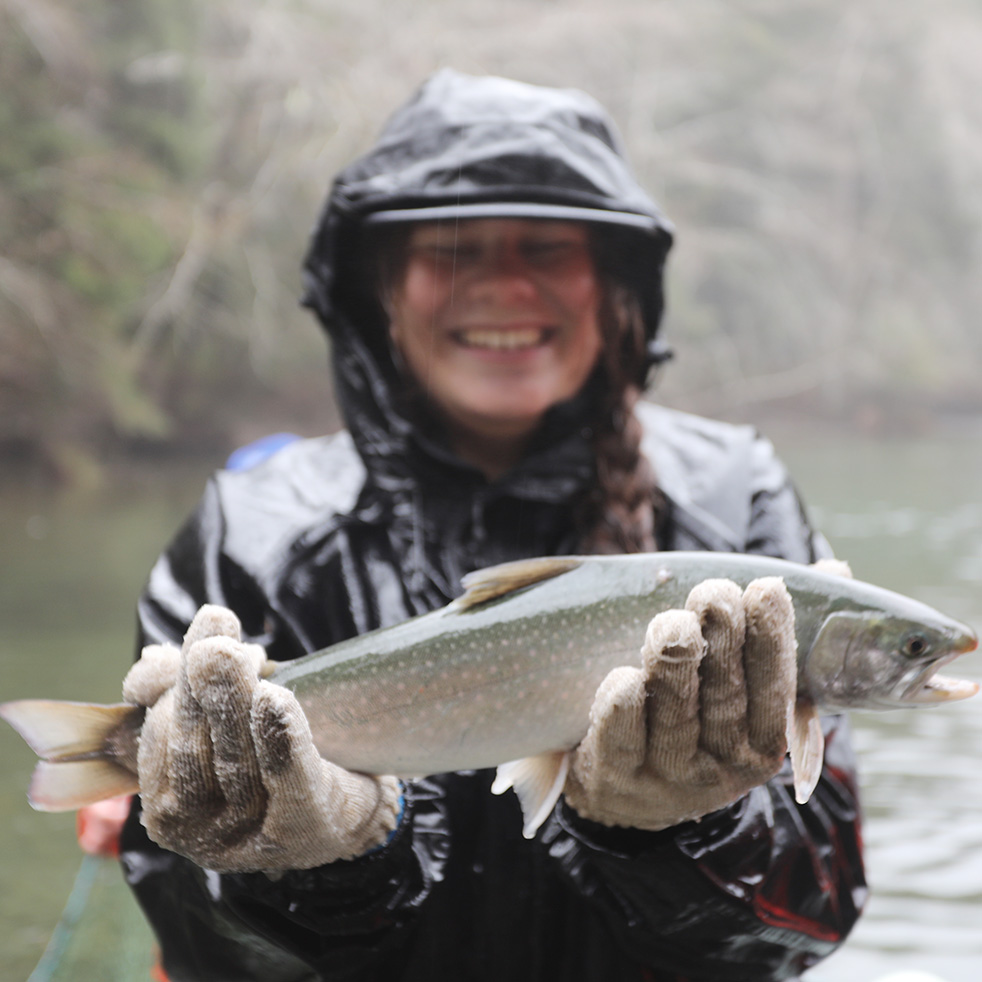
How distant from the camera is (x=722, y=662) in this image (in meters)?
1.61

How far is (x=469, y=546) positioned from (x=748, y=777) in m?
0.81

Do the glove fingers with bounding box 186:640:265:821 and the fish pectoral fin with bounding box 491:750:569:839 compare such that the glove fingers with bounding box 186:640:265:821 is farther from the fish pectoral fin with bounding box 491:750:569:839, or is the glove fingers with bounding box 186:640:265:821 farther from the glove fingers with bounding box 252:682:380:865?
the fish pectoral fin with bounding box 491:750:569:839

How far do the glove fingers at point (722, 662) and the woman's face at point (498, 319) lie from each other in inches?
31.7

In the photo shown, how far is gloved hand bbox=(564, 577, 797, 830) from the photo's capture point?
5.24 feet

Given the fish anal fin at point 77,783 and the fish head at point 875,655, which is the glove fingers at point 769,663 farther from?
the fish anal fin at point 77,783

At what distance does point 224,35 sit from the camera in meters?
17.2

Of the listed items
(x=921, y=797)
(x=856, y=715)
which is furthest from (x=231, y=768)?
(x=856, y=715)

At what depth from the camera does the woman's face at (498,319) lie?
231 cm

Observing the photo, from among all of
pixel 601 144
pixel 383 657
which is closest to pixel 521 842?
pixel 383 657

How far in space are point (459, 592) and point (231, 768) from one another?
75 centimetres

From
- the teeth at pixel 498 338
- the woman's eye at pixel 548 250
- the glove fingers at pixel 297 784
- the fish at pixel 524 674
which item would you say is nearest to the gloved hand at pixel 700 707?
the fish at pixel 524 674

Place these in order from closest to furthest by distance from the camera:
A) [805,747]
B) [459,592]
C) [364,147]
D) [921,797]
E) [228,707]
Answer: [228,707] < [805,747] < [459,592] < [921,797] < [364,147]

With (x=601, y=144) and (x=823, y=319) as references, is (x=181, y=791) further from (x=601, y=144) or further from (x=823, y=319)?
(x=823, y=319)

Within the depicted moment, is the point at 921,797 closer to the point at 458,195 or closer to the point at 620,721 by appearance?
the point at 458,195
